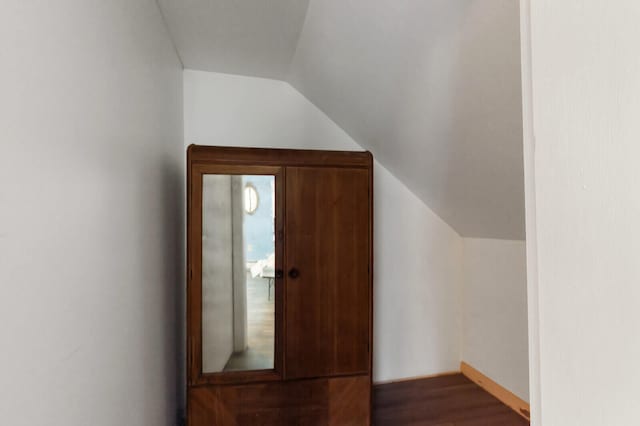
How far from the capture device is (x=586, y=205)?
431mm

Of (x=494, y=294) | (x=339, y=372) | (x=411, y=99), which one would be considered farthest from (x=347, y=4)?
(x=494, y=294)

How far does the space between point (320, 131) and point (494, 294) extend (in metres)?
1.65

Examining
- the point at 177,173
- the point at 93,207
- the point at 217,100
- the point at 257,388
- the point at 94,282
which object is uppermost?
the point at 217,100

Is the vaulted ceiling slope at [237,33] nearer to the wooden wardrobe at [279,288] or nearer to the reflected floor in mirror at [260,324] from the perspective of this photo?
the wooden wardrobe at [279,288]

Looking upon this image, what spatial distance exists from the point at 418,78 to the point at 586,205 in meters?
1.21

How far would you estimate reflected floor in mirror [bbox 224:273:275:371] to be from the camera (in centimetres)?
168

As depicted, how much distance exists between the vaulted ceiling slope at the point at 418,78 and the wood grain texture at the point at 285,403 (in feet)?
4.05

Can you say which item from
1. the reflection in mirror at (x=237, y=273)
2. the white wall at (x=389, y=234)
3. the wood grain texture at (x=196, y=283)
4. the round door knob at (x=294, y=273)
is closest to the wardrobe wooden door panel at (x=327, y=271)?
the round door knob at (x=294, y=273)

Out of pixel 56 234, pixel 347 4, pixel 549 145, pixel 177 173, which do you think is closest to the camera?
pixel 549 145

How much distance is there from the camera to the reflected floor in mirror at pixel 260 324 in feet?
5.50

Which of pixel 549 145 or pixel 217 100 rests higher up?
pixel 217 100

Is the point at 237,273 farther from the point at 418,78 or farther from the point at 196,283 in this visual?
the point at 418,78

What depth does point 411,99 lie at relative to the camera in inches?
64.1

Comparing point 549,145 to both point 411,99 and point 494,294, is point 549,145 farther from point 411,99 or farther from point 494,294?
point 494,294
